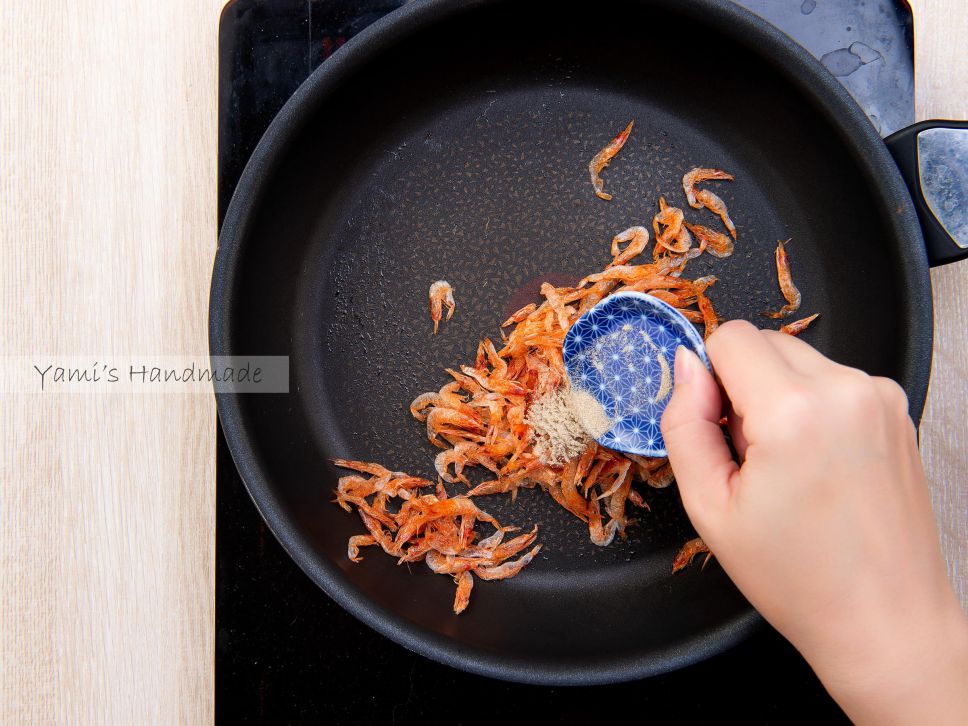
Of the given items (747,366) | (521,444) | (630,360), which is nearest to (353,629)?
(521,444)

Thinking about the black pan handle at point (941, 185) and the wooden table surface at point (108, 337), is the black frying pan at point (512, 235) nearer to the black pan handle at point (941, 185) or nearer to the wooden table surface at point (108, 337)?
the black pan handle at point (941, 185)

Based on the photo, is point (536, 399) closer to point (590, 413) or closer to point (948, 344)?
point (590, 413)

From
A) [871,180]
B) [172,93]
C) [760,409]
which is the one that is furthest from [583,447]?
[172,93]

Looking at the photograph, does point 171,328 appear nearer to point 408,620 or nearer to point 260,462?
point 260,462

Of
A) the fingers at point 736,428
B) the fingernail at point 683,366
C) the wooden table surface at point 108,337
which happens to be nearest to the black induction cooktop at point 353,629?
the wooden table surface at point 108,337

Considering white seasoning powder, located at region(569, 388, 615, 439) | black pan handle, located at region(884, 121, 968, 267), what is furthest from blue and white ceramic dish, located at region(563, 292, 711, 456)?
black pan handle, located at region(884, 121, 968, 267)

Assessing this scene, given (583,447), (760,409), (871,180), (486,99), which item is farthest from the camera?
(486,99)
